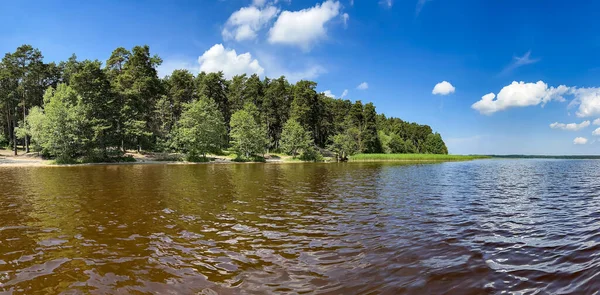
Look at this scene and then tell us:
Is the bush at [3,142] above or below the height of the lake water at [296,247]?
above

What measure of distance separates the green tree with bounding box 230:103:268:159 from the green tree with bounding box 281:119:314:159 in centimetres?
911

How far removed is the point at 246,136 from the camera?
70.9 meters

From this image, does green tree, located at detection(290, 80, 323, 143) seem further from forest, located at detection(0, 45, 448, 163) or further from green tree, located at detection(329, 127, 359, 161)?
green tree, located at detection(329, 127, 359, 161)

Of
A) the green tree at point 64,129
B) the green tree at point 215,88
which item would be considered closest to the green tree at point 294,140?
the green tree at point 215,88

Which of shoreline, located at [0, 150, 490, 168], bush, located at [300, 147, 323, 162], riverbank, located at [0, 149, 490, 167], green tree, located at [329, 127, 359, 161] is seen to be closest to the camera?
shoreline, located at [0, 150, 490, 168]

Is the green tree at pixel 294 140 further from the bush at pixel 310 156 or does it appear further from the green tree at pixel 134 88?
the green tree at pixel 134 88

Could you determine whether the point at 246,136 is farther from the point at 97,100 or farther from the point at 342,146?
the point at 97,100

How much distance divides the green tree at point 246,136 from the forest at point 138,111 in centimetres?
24

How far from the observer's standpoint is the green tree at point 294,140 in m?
80.6

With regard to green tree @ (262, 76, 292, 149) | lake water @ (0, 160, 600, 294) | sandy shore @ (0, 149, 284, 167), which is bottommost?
lake water @ (0, 160, 600, 294)

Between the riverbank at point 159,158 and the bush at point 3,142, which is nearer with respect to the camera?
the riverbank at point 159,158

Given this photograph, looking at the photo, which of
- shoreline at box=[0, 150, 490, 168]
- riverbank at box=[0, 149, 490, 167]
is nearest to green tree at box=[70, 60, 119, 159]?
riverbank at box=[0, 149, 490, 167]

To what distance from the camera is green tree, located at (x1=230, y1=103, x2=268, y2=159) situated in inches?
2783

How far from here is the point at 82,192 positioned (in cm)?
1897
